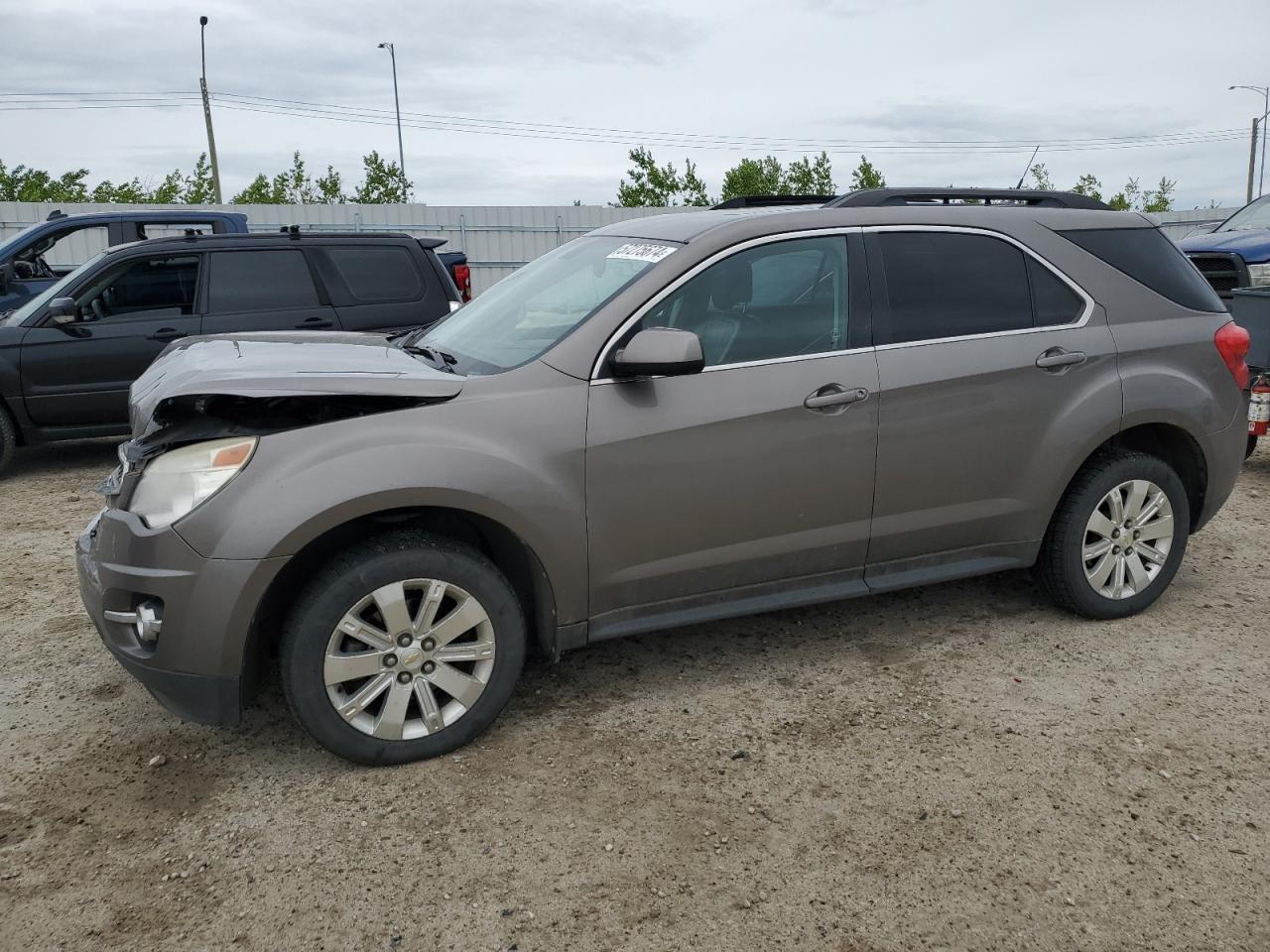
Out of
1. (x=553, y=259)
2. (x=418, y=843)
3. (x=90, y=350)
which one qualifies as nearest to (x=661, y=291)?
(x=553, y=259)

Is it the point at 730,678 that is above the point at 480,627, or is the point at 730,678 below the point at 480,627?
below

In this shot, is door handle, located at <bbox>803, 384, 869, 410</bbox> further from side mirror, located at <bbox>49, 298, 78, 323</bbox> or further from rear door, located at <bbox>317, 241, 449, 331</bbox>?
side mirror, located at <bbox>49, 298, 78, 323</bbox>

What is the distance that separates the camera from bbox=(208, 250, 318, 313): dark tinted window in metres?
8.21

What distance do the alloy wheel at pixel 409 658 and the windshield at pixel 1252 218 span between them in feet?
33.6

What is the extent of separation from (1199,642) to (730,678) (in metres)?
2.00

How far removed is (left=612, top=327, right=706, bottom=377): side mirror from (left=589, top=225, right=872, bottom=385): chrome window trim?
0.34 feet

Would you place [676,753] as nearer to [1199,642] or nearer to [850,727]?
[850,727]

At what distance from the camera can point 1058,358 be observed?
167 inches

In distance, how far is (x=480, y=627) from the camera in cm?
343

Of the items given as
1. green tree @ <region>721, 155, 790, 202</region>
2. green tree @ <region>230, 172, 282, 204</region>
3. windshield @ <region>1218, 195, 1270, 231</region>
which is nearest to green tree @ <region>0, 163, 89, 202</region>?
green tree @ <region>230, 172, 282, 204</region>

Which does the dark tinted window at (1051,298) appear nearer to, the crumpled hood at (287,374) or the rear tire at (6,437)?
the crumpled hood at (287,374)

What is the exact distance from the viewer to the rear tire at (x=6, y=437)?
782cm

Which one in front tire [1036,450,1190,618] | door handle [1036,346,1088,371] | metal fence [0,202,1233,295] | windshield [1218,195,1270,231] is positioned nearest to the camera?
door handle [1036,346,1088,371]

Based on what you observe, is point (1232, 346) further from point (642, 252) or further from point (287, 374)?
point (287, 374)
